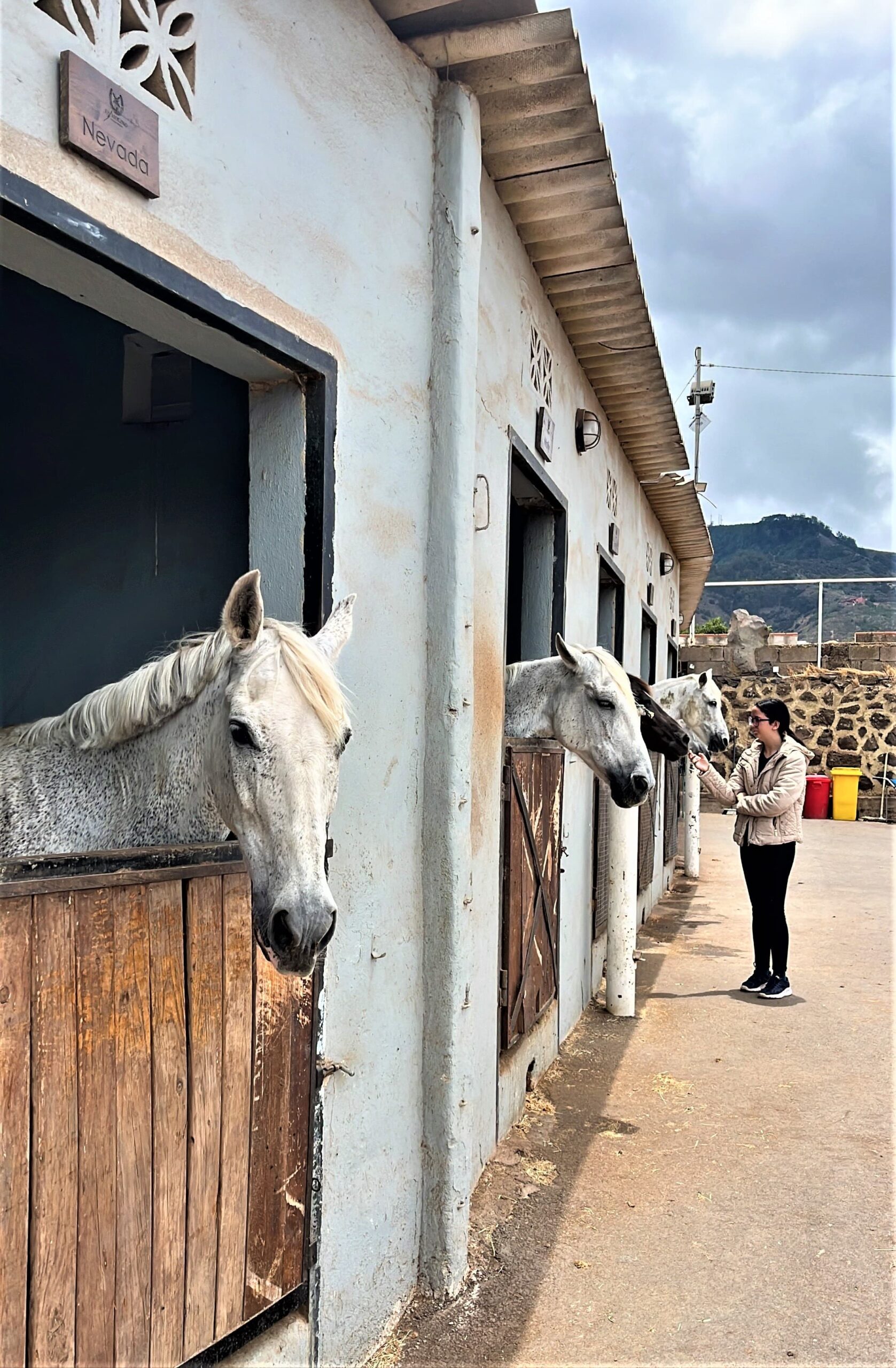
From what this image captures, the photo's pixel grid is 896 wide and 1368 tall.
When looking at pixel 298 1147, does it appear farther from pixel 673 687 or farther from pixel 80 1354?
pixel 673 687

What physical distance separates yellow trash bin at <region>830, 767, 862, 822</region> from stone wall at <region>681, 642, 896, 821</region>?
21cm

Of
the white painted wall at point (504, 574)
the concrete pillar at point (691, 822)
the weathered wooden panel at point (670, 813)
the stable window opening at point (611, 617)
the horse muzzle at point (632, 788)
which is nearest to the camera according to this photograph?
the white painted wall at point (504, 574)

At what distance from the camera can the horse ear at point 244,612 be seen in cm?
181

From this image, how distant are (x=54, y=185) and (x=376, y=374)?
1204 millimetres

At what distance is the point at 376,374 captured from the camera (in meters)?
2.73

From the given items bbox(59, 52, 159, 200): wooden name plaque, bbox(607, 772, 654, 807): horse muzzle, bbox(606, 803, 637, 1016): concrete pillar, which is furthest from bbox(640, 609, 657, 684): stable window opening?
bbox(59, 52, 159, 200): wooden name plaque

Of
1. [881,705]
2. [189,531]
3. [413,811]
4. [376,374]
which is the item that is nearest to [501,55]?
[376,374]

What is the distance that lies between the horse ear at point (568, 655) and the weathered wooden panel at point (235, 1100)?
2356mm

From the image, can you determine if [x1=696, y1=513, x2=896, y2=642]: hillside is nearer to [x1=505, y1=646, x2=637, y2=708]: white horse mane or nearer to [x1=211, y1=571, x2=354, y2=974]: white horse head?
[x1=505, y1=646, x2=637, y2=708]: white horse mane

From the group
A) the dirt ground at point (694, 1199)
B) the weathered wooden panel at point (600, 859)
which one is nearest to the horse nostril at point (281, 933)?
the dirt ground at point (694, 1199)

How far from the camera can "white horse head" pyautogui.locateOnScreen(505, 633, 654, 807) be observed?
4250 millimetres

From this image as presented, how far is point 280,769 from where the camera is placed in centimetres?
176

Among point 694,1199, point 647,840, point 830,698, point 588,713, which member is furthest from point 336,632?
point 830,698

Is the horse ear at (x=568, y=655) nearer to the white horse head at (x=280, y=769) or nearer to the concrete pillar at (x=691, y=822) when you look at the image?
the white horse head at (x=280, y=769)
